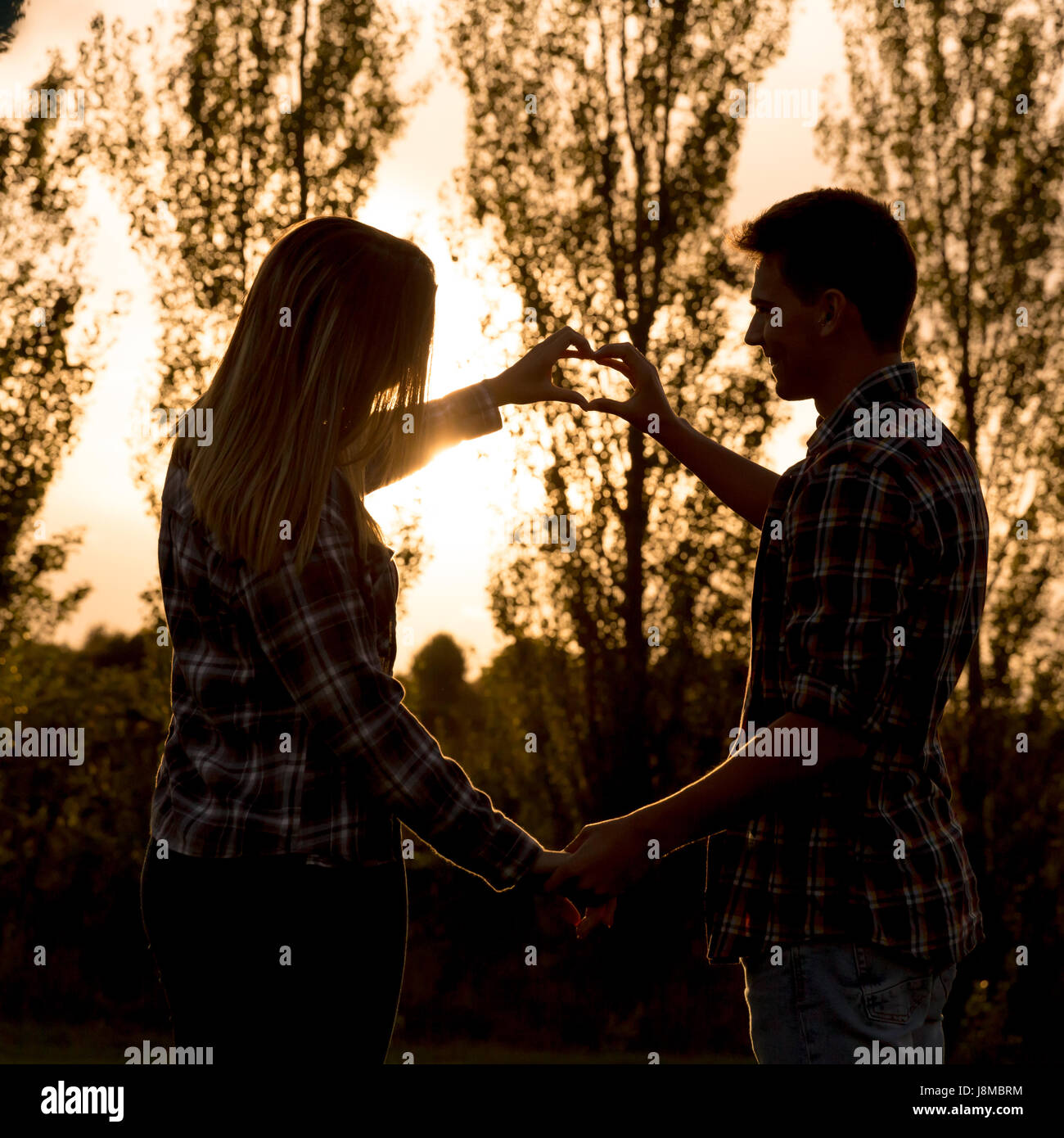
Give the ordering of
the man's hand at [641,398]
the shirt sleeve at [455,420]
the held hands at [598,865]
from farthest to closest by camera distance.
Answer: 1. the man's hand at [641,398]
2. the shirt sleeve at [455,420]
3. the held hands at [598,865]

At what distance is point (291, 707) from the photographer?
192cm

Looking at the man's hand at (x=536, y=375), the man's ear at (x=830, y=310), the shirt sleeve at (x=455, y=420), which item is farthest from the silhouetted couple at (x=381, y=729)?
the man's hand at (x=536, y=375)

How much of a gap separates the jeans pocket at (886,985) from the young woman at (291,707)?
75 cm

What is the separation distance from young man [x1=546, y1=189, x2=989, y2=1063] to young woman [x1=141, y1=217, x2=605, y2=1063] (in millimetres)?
548

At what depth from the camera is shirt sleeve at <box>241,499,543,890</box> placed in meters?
1.88

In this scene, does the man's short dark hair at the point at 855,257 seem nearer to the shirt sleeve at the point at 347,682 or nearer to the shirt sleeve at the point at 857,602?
the shirt sleeve at the point at 857,602

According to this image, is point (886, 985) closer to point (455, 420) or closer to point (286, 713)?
point (286, 713)

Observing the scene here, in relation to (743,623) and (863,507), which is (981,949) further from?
(863,507)

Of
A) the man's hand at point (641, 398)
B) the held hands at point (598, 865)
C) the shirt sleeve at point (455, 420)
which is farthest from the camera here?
the man's hand at point (641, 398)

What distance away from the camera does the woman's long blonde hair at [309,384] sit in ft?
6.23

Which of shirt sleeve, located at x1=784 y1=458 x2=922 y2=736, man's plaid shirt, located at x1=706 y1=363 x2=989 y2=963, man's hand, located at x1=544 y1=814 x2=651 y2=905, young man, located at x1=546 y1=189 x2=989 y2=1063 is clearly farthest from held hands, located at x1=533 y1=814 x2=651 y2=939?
shirt sleeve, located at x1=784 y1=458 x2=922 y2=736

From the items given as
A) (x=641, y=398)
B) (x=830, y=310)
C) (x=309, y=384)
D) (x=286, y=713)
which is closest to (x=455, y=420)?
(x=641, y=398)

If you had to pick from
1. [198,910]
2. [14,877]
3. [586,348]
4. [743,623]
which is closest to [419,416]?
[586,348]

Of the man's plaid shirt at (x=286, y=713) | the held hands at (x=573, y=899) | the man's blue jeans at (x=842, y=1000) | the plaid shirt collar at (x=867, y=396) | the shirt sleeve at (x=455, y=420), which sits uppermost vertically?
the shirt sleeve at (x=455, y=420)
